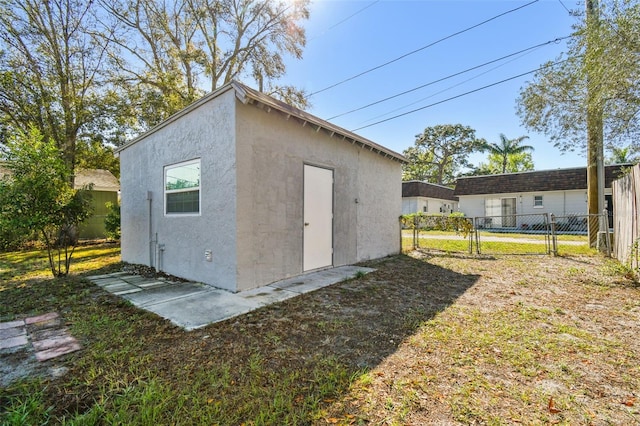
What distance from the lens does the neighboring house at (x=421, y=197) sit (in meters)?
22.3

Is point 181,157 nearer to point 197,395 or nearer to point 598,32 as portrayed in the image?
point 197,395

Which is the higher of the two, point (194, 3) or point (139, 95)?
point (194, 3)

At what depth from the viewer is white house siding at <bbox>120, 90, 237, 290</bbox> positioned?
14.8 ft

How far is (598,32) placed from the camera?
5.40m

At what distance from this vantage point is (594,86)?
5703 mm

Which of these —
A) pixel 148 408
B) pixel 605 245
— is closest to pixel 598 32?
pixel 605 245

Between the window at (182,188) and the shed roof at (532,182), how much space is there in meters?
19.5

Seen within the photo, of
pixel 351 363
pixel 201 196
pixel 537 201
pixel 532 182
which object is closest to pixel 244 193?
pixel 201 196

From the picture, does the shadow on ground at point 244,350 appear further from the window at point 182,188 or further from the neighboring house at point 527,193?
the neighboring house at point 527,193

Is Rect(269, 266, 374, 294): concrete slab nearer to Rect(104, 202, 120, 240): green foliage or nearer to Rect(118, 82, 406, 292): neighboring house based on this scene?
Rect(118, 82, 406, 292): neighboring house

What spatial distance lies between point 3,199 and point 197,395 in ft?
18.0

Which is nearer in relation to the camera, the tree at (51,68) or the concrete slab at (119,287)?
the concrete slab at (119,287)

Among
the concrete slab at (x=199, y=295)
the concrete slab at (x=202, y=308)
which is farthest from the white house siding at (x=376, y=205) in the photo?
the concrete slab at (x=202, y=308)

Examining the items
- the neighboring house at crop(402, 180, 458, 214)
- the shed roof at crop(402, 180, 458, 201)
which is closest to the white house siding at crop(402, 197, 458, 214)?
the neighboring house at crop(402, 180, 458, 214)
